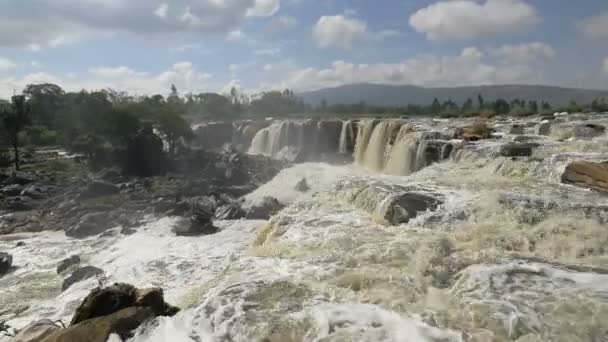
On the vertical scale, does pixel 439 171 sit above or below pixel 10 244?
above

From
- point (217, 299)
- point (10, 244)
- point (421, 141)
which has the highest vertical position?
point (421, 141)

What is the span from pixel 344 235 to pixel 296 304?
3.01 meters

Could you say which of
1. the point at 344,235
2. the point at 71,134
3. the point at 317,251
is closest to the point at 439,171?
the point at 344,235

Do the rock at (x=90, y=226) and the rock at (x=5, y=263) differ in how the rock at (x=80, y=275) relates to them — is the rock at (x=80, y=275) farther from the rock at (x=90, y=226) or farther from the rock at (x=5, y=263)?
the rock at (x=90, y=226)

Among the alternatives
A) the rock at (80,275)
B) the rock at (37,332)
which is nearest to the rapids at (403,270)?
the rock at (80,275)

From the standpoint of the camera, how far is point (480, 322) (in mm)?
5391

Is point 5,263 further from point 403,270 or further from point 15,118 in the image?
point 15,118

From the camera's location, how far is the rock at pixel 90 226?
61.3 feet

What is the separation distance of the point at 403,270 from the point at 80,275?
1053cm

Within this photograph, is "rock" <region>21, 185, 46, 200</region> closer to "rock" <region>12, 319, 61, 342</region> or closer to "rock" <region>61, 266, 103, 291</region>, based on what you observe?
"rock" <region>61, 266, 103, 291</region>

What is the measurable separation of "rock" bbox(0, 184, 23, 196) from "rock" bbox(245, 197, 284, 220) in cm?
1762

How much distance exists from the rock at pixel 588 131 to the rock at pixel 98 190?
25057 millimetres

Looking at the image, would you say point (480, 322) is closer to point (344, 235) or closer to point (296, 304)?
point (296, 304)

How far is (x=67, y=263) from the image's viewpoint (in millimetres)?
14469
